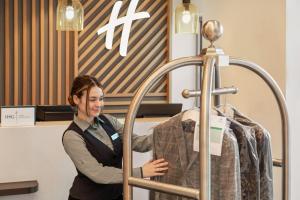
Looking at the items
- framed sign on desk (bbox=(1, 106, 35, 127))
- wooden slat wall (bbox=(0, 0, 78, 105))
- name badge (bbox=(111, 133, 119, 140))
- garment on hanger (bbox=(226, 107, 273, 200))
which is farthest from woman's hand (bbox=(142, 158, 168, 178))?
wooden slat wall (bbox=(0, 0, 78, 105))

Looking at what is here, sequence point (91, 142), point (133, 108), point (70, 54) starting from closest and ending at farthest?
point (133, 108), point (91, 142), point (70, 54)

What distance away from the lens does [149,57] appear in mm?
5711

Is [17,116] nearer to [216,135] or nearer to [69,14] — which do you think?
[69,14]

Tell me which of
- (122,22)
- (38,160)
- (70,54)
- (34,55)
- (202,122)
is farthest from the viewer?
(70,54)

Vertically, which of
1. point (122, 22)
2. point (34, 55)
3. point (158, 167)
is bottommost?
point (158, 167)

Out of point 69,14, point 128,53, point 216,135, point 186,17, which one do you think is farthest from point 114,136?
point 128,53

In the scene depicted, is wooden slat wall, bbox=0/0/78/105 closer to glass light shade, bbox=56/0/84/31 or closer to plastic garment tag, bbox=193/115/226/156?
glass light shade, bbox=56/0/84/31

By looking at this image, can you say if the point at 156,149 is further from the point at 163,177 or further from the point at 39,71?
the point at 39,71

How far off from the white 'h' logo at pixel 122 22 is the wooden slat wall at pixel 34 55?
57 centimetres

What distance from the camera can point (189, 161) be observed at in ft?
4.56

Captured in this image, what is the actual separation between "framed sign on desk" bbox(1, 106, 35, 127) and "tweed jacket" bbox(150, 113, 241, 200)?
1621mm

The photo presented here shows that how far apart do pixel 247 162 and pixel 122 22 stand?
136 inches

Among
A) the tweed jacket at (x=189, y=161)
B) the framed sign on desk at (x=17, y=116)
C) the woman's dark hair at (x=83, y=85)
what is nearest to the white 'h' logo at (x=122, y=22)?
the framed sign on desk at (x=17, y=116)

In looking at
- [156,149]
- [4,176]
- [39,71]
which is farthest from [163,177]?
[39,71]
